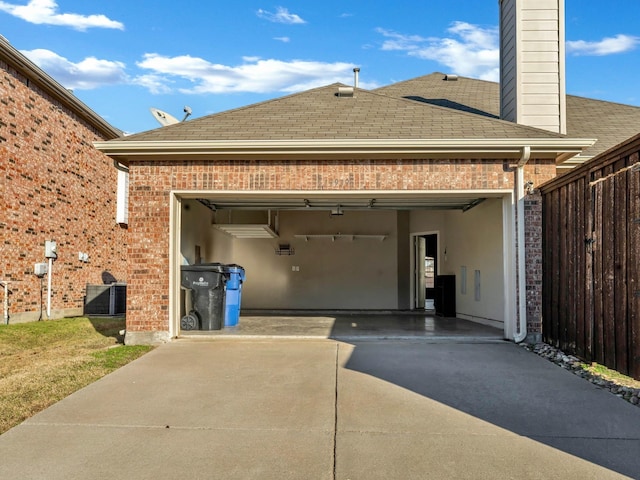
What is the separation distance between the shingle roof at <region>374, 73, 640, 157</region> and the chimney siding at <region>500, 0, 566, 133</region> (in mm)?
1253

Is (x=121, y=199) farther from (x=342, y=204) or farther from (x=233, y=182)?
(x=233, y=182)

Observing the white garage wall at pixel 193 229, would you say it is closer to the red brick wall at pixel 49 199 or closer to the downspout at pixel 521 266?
the red brick wall at pixel 49 199

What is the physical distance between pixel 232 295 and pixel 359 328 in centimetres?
258

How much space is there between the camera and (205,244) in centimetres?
1223

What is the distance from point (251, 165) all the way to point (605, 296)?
17.2ft

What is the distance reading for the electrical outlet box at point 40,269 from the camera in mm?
11188

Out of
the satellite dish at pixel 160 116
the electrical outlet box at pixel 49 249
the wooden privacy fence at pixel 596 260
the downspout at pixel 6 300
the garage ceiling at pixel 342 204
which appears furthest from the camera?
the satellite dish at pixel 160 116

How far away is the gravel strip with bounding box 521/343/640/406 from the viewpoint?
16.9 ft

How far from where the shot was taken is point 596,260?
6.19 m

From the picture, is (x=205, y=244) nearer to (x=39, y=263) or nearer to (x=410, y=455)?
(x=39, y=263)

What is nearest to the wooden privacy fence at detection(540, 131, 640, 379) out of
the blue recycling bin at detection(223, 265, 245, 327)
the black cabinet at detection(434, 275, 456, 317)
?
the black cabinet at detection(434, 275, 456, 317)

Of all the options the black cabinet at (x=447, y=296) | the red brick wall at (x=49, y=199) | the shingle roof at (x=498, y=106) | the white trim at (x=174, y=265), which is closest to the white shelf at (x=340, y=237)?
the black cabinet at (x=447, y=296)

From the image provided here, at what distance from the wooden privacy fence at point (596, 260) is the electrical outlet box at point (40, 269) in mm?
9958

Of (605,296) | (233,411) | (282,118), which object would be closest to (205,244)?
(282,118)
